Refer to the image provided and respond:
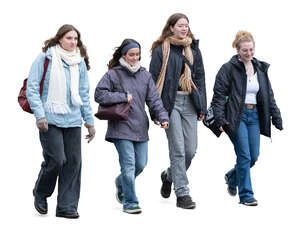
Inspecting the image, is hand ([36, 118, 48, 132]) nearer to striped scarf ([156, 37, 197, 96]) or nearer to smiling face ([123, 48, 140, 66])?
smiling face ([123, 48, 140, 66])

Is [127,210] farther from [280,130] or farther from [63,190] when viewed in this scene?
[280,130]

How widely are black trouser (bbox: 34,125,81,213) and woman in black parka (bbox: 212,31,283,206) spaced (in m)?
2.16

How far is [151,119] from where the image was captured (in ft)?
39.1

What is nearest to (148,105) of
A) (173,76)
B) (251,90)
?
(173,76)

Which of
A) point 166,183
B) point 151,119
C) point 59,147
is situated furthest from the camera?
point 166,183

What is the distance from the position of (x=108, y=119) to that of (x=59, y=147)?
820 mm

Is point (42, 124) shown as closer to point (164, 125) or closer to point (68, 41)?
point (68, 41)

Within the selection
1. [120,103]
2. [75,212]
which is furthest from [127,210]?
[120,103]

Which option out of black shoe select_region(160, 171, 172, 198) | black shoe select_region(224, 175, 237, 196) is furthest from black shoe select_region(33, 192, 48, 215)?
black shoe select_region(224, 175, 237, 196)

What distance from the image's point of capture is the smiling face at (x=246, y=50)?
39.8ft

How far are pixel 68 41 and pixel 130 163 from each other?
5.92 feet

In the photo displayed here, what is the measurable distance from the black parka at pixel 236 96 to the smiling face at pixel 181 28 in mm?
779

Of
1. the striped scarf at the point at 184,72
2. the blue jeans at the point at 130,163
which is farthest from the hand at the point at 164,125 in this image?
the striped scarf at the point at 184,72

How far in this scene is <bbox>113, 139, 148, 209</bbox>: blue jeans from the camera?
11484 mm
